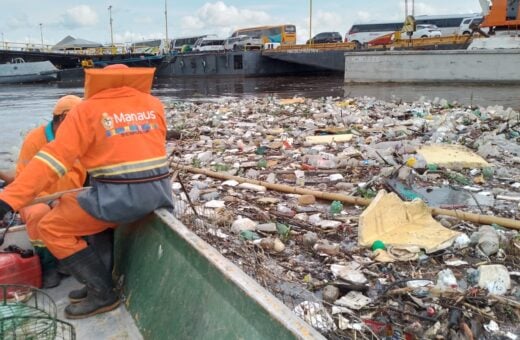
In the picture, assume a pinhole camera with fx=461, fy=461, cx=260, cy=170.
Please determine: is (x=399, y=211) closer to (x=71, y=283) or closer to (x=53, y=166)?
(x=71, y=283)

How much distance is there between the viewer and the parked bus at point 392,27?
3944 centimetres

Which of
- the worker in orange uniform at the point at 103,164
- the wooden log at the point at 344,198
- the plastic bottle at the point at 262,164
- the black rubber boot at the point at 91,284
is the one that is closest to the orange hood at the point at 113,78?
the worker in orange uniform at the point at 103,164

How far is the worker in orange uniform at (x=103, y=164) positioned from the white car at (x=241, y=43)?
1526 inches

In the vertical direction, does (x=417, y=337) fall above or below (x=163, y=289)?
below

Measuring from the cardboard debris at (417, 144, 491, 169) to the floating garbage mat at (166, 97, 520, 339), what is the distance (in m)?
0.03

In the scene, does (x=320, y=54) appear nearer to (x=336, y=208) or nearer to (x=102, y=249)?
(x=336, y=208)

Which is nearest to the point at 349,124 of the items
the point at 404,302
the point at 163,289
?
the point at 404,302

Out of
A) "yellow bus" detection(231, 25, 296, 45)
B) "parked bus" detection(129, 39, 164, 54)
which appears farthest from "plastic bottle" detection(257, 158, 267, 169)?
"parked bus" detection(129, 39, 164, 54)

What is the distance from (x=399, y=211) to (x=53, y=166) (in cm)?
303

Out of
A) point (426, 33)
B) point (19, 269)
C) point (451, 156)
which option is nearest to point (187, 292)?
point (19, 269)

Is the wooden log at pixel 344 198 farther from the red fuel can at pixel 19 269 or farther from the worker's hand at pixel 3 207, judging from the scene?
the worker's hand at pixel 3 207

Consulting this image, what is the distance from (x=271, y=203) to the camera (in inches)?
194

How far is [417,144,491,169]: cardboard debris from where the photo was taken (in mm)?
6004

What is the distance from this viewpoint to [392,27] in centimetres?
4059
